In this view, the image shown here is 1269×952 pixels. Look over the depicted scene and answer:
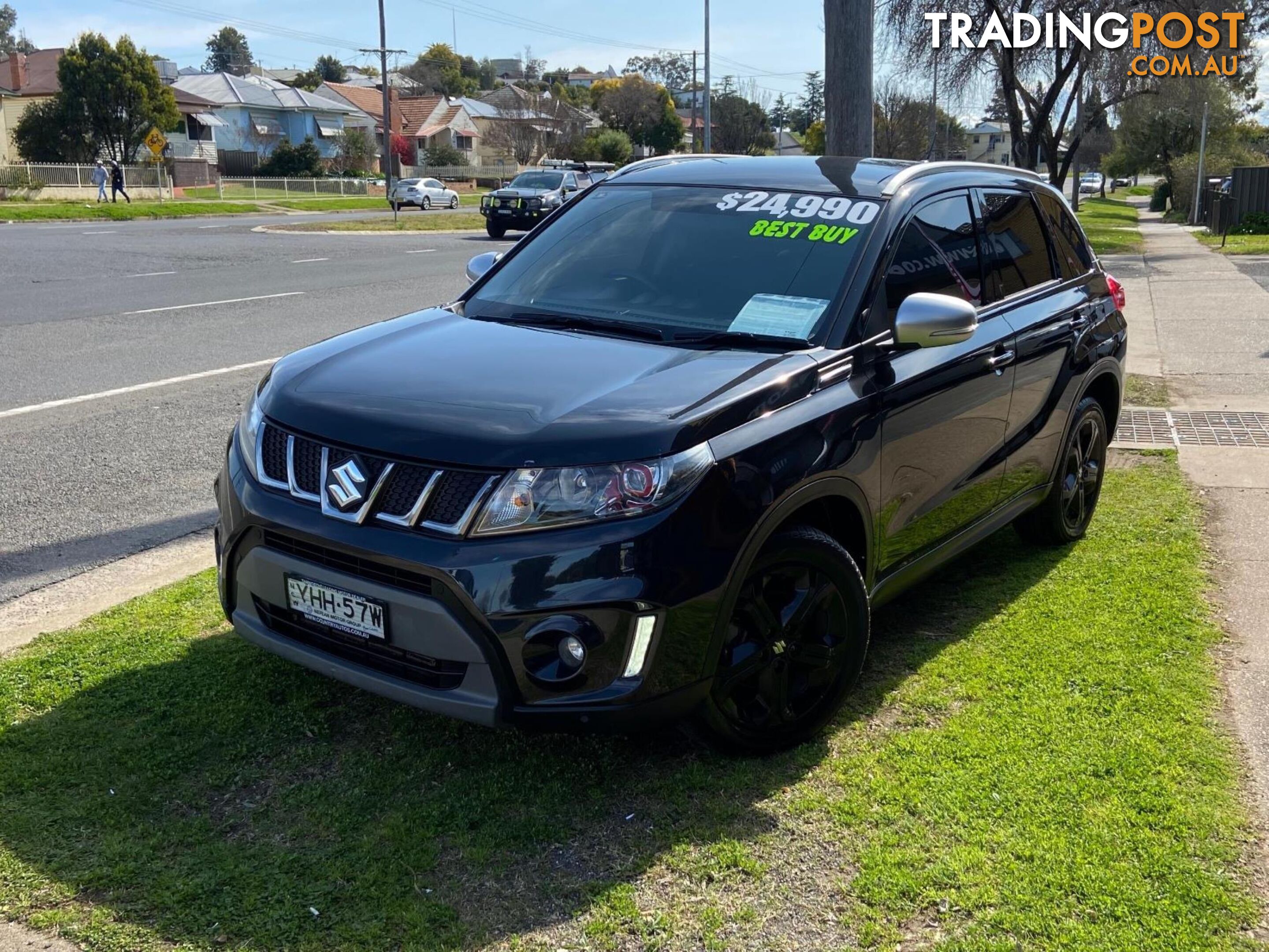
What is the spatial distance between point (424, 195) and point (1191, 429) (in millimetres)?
43771

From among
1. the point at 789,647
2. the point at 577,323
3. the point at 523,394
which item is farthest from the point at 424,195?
the point at 789,647

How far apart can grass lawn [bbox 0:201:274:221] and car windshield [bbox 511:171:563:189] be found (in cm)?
1216

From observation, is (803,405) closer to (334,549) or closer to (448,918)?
(334,549)

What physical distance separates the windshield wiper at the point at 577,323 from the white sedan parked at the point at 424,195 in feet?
148

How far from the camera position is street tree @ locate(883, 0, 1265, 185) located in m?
27.5

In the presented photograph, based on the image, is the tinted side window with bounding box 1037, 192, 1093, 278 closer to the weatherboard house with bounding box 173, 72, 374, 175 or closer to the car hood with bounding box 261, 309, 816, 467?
the car hood with bounding box 261, 309, 816, 467

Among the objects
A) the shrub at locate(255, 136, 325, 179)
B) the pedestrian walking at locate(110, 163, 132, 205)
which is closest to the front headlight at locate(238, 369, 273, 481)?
the pedestrian walking at locate(110, 163, 132, 205)

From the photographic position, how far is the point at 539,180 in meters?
30.4

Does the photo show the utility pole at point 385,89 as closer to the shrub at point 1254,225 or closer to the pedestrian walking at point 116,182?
the pedestrian walking at point 116,182

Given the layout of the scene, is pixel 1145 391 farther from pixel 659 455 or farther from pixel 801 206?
pixel 659 455

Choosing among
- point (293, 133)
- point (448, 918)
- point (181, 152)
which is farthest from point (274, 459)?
point (293, 133)

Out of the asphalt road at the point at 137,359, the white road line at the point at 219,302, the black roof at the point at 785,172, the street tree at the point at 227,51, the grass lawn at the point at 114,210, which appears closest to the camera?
the black roof at the point at 785,172

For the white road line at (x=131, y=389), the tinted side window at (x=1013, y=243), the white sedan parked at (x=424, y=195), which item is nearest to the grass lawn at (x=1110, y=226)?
the tinted side window at (x=1013, y=243)

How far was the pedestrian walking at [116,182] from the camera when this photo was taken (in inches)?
1639
